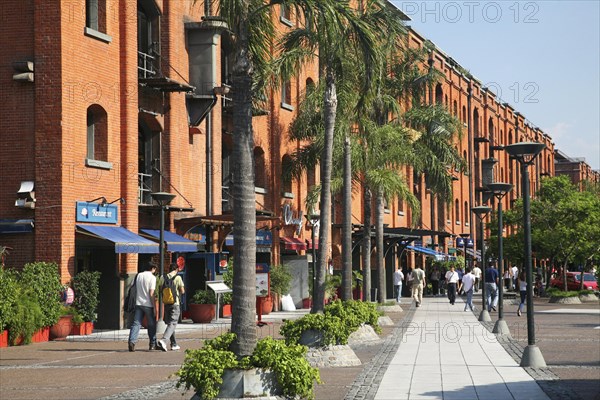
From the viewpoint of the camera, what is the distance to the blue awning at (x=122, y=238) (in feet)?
89.2

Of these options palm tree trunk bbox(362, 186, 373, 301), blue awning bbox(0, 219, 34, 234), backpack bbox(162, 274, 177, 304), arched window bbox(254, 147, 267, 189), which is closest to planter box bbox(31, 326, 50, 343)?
blue awning bbox(0, 219, 34, 234)

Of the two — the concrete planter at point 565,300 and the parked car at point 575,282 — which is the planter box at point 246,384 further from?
the parked car at point 575,282

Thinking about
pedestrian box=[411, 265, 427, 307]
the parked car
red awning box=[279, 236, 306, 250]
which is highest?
red awning box=[279, 236, 306, 250]

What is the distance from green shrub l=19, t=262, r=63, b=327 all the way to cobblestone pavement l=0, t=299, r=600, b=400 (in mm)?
909

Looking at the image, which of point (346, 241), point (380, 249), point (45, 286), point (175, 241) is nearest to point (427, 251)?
point (380, 249)

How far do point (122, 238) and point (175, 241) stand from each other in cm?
381

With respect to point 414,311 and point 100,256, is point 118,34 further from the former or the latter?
point 414,311

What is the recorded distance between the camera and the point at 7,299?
23.0 m

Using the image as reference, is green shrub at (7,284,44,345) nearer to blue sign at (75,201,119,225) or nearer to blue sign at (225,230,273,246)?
blue sign at (75,201,119,225)

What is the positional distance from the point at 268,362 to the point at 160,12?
76.6 ft

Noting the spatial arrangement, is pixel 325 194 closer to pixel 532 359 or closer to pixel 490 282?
pixel 532 359

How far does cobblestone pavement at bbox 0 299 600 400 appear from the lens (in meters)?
14.8

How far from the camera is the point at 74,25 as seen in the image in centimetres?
2745

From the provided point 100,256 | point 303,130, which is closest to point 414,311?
point 303,130
